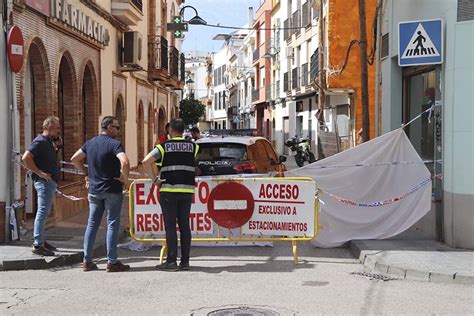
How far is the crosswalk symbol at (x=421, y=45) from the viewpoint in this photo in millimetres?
9109

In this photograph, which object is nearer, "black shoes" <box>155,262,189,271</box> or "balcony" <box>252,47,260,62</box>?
"black shoes" <box>155,262,189,271</box>

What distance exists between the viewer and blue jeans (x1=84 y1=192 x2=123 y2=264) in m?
7.81

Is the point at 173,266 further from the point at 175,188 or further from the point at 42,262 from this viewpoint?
the point at 42,262

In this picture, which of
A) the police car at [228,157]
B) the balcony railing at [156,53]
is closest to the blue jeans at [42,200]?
the police car at [228,157]

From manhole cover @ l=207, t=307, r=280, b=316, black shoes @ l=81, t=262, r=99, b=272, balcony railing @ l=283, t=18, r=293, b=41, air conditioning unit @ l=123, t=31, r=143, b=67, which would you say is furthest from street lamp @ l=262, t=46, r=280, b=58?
manhole cover @ l=207, t=307, r=280, b=316

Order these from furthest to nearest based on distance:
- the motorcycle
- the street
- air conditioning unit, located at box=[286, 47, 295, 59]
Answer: air conditioning unit, located at box=[286, 47, 295, 59]
the motorcycle
the street

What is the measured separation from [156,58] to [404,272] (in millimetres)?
17558

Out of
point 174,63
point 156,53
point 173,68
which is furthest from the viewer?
point 174,63

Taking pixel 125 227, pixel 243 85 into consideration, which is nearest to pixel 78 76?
pixel 125 227

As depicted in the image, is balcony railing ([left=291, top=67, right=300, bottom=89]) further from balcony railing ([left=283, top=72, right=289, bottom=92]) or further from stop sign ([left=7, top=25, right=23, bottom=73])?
stop sign ([left=7, top=25, right=23, bottom=73])

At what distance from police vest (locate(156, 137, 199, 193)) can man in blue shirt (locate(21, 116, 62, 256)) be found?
5.69 feet

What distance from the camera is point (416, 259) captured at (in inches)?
317

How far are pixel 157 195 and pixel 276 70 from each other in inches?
1519

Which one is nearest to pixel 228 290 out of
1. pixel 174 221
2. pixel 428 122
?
pixel 174 221
